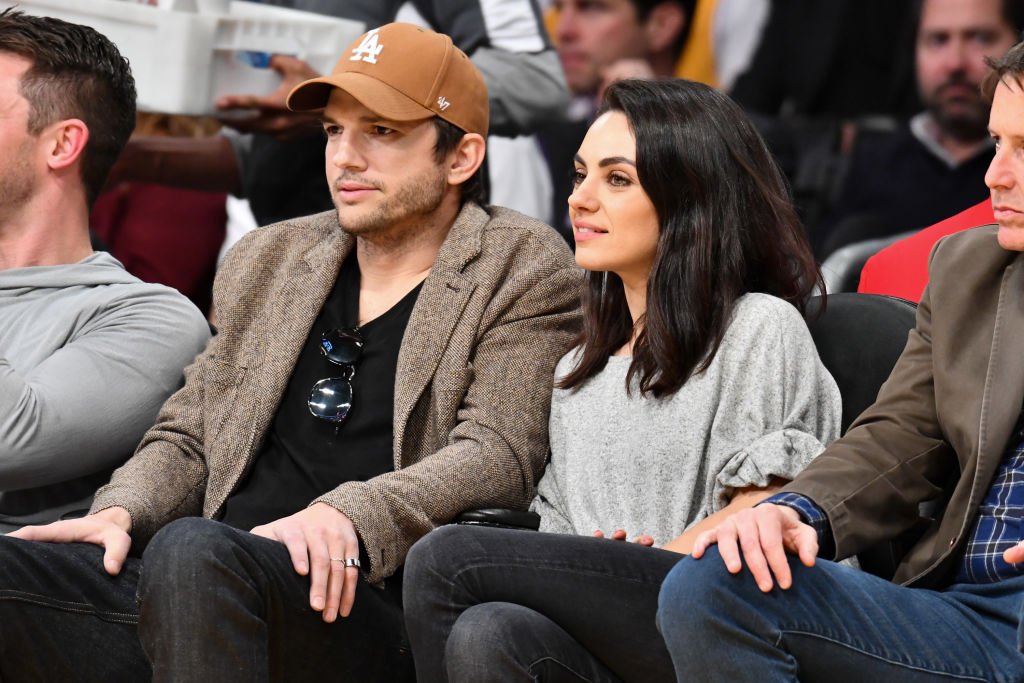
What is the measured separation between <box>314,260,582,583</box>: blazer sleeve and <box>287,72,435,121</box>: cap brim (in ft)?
1.29

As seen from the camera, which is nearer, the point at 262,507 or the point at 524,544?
the point at 524,544

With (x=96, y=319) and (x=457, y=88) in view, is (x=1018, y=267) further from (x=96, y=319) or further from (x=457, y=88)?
(x=96, y=319)

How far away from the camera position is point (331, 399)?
261 centimetres

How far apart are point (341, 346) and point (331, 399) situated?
0.36ft

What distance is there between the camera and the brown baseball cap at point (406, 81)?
2.71m

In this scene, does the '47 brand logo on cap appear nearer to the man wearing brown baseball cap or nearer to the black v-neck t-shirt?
the man wearing brown baseball cap

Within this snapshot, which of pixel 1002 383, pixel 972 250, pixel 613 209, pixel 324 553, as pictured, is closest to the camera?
pixel 1002 383

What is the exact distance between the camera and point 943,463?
82.9 inches

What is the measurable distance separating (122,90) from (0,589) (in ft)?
3.97

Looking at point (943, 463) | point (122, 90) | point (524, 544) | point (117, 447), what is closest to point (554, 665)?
point (524, 544)

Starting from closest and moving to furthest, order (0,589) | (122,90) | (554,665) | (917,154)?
(554,665), (0,589), (122,90), (917,154)

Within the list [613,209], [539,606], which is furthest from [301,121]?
[539,606]

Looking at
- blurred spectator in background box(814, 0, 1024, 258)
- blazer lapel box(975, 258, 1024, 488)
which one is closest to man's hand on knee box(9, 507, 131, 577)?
blazer lapel box(975, 258, 1024, 488)

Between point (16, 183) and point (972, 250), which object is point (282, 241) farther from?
point (972, 250)
